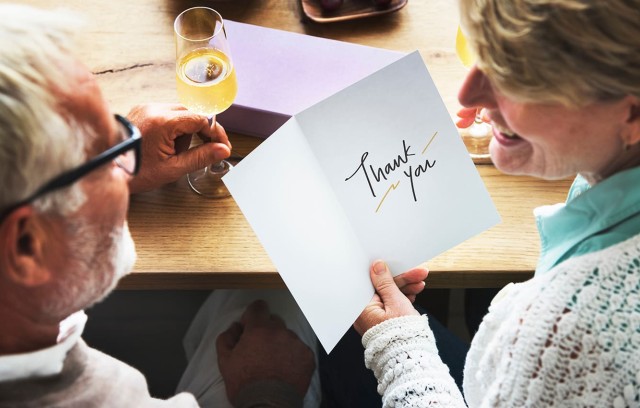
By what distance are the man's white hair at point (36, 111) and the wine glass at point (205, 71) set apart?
1.19 ft

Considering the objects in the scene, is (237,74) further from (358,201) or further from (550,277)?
(550,277)

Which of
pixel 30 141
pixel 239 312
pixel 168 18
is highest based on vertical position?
pixel 30 141

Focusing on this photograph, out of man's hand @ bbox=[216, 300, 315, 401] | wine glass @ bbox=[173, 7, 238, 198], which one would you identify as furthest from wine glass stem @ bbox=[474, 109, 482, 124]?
man's hand @ bbox=[216, 300, 315, 401]

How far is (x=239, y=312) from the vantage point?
1548mm

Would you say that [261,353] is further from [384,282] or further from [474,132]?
[474,132]

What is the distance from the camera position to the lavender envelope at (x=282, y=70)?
1.29m

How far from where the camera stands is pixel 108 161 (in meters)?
0.87

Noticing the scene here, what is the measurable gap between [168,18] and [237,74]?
0.80ft

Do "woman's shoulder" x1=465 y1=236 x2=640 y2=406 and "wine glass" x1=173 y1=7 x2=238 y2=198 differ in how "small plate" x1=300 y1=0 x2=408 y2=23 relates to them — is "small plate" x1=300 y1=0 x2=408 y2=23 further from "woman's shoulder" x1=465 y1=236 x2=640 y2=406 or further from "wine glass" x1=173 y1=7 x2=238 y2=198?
"woman's shoulder" x1=465 y1=236 x2=640 y2=406

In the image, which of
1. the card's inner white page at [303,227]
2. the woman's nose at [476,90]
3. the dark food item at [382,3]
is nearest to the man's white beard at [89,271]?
the card's inner white page at [303,227]

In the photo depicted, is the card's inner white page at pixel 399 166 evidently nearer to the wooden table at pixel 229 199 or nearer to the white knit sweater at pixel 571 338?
the wooden table at pixel 229 199

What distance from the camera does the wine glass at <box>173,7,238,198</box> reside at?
47.8 inches

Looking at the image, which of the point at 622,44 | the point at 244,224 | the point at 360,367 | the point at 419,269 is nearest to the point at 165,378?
the point at 360,367

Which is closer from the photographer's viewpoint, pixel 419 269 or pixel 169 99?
pixel 419 269
